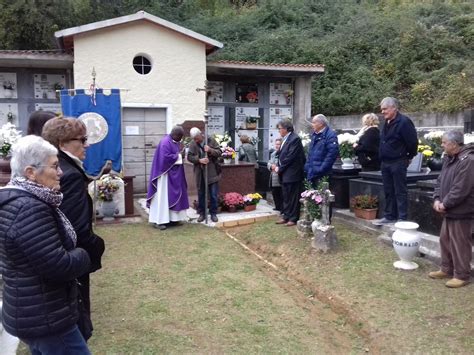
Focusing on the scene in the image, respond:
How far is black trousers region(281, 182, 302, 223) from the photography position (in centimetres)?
770

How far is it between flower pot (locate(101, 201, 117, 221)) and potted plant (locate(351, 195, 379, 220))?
4560mm

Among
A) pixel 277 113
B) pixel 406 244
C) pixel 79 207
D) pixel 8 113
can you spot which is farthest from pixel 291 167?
pixel 8 113

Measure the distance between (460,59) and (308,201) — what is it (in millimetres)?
13059

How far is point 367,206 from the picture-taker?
23.6 feet

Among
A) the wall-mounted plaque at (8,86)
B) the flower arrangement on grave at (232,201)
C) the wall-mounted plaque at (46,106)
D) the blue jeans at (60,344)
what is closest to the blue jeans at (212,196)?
the flower arrangement on grave at (232,201)

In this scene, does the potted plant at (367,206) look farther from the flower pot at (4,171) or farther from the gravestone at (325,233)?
the flower pot at (4,171)

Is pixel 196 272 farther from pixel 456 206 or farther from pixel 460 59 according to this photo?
pixel 460 59

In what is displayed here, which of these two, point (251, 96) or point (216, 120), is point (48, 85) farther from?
point (251, 96)

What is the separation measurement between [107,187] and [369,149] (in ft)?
16.0

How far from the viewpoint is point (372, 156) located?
8.01m

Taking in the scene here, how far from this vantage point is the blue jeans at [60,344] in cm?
225

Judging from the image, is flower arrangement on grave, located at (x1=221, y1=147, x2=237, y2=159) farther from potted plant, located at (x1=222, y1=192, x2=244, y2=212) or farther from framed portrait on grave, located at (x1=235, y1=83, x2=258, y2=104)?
framed portrait on grave, located at (x1=235, y1=83, x2=258, y2=104)

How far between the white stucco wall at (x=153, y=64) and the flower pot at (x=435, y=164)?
20.2ft

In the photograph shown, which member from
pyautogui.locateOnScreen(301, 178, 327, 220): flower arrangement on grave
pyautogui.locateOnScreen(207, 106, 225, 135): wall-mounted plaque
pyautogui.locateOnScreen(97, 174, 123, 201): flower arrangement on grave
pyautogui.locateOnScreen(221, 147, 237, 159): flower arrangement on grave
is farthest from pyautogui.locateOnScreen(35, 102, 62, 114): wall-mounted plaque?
pyautogui.locateOnScreen(301, 178, 327, 220): flower arrangement on grave
